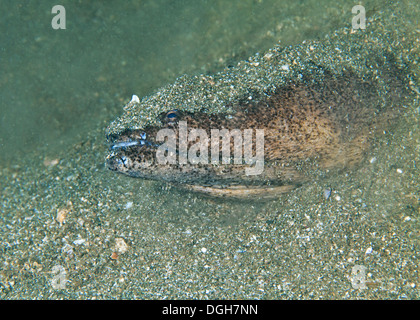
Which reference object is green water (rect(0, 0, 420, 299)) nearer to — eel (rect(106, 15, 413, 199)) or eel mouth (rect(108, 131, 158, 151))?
eel (rect(106, 15, 413, 199))

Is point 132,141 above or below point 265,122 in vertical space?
below

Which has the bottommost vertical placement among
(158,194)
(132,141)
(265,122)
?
(158,194)

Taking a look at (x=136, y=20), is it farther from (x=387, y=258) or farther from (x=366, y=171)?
(x=387, y=258)

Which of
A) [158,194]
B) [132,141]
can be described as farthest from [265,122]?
[158,194]

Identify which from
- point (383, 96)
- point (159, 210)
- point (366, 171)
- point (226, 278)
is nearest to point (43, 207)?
point (159, 210)

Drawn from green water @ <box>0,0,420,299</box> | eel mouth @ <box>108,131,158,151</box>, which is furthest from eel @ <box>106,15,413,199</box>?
green water @ <box>0,0,420,299</box>

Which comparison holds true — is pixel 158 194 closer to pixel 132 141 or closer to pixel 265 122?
pixel 132 141
